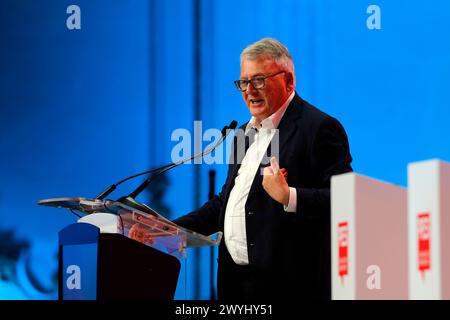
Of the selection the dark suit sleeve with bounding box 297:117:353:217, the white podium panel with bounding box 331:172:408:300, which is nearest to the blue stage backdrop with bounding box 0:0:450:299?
the dark suit sleeve with bounding box 297:117:353:217

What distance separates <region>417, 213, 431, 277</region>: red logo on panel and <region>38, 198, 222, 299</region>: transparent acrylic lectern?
3.41 ft

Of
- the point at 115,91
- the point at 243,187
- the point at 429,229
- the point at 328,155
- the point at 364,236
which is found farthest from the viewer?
the point at 115,91

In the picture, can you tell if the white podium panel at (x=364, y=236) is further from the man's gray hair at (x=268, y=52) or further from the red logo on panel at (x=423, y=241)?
the man's gray hair at (x=268, y=52)

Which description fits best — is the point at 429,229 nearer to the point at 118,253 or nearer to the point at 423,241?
the point at 423,241

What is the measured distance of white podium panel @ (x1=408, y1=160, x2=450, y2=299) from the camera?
1.65m

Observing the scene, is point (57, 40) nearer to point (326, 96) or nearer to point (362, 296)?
point (326, 96)

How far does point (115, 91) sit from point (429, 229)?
3271 mm

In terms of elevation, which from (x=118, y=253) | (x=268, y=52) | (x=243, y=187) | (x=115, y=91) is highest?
(x=115, y=91)

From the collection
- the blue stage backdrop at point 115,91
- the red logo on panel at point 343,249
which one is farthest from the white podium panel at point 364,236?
the blue stage backdrop at point 115,91

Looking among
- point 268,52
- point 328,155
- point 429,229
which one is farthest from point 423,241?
point 268,52

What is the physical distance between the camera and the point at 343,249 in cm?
180

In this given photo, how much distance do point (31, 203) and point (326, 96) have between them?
1.69m

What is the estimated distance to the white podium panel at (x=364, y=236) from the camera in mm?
1773

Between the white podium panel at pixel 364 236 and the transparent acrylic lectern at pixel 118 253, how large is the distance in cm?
83
